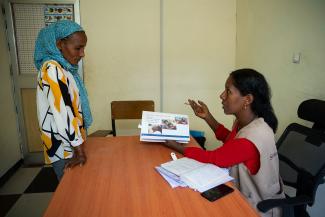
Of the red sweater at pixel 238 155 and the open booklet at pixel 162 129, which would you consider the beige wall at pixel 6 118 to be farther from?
the red sweater at pixel 238 155

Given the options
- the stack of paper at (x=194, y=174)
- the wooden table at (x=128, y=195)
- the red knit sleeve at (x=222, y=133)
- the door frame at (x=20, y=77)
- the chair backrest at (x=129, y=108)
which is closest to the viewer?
the wooden table at (x=128, y=195)

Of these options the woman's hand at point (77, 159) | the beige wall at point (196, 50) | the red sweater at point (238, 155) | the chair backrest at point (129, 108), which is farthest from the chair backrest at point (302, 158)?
the beige wall at point (196, 50)

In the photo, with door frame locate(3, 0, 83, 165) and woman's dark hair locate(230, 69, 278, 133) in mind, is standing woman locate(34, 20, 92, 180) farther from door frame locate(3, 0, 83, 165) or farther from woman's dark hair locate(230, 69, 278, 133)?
door frame locate(3, 0, 83, 165)

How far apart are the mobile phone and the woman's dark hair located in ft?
1.41

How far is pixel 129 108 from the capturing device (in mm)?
2730

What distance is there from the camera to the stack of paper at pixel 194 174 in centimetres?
119

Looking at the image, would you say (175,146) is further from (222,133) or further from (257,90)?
(257,90)

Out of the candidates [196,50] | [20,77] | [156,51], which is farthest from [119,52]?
[20,77]

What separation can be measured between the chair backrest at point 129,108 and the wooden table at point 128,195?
1.19 metres

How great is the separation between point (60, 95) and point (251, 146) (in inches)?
38.5

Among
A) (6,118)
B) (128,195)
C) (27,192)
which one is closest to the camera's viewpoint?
(128,195)

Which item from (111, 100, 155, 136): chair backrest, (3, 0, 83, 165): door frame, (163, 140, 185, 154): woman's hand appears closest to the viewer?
(163, 140, 185, 154): woman's hand

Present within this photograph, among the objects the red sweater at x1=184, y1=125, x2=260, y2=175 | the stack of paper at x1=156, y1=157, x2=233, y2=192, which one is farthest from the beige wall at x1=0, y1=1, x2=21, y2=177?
the red sweater at x1=184, y1=125, x2=260, y2=175

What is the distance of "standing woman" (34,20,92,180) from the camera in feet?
4.39
